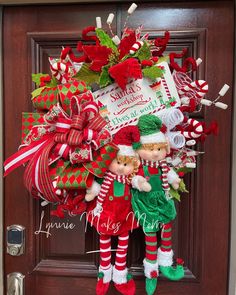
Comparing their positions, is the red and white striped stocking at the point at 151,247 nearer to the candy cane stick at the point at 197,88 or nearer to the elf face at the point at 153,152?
the elf face at the point at 153,152

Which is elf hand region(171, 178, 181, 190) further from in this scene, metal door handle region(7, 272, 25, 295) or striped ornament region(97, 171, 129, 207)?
metal door handle region(7, 272, 25, 295)

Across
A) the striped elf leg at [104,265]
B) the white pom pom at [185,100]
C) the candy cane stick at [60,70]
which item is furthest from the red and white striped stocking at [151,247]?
the candy cane stick at [60,70]

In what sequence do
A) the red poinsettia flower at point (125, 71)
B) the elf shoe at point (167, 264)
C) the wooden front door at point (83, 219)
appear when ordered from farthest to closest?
the wooden front door at point (83, 219), the elf shoe at point (167, 264), the red poinsettia flower at point (125, 71)

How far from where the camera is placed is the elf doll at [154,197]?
761 millimetres

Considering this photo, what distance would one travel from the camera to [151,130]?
0.76 m

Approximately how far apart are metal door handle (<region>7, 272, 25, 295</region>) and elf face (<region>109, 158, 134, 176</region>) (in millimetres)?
539

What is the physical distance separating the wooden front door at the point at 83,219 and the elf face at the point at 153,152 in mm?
233

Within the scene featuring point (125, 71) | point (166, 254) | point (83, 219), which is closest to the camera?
point (125, 71)

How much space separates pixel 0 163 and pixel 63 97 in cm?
37

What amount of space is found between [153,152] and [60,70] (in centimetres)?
31

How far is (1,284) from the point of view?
1025 millimetres

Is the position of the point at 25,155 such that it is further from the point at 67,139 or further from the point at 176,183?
the point at 176,183

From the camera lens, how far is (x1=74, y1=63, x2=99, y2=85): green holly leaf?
0.78m

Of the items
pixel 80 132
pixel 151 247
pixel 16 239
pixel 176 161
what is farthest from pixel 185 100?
pixel 16 239
